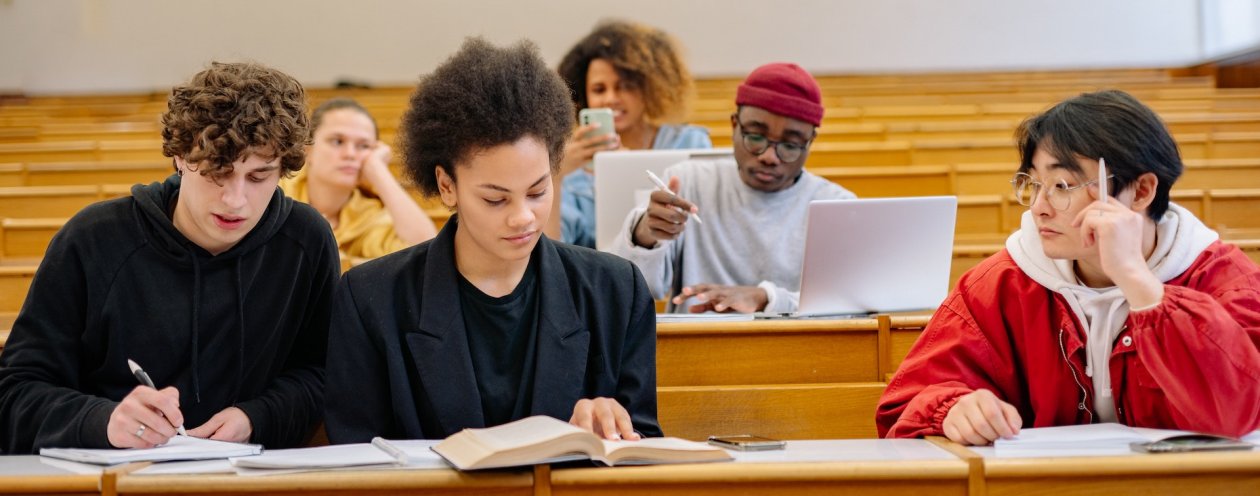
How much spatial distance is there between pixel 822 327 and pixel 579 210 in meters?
1.16

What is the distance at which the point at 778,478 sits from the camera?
3.51ft

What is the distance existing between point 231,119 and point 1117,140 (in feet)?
3.31

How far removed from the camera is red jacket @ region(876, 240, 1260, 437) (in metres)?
1.20

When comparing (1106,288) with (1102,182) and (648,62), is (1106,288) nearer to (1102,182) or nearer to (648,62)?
(1102,182)

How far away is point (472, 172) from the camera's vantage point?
1.33m

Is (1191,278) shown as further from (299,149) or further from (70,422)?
(70,422)

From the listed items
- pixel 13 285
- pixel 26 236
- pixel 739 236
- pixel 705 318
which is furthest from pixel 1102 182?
pixel 26 236

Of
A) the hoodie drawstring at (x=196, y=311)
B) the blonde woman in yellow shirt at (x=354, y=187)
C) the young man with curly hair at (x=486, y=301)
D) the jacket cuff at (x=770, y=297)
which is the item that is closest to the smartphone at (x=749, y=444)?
the young man with curly hair at (x=486, y=301)

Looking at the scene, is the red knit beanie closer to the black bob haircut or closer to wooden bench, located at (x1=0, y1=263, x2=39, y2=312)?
the black bob haircut

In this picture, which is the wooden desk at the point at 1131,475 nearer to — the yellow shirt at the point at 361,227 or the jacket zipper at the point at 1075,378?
the jacket zipper at the point at 1075,378

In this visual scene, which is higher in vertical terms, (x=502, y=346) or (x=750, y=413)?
(x=502, y=346)

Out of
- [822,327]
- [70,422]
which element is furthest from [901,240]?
[70,422]

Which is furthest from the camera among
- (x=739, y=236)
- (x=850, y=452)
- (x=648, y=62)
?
(x=648, y=62)

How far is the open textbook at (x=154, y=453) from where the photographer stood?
1161 millimetres
